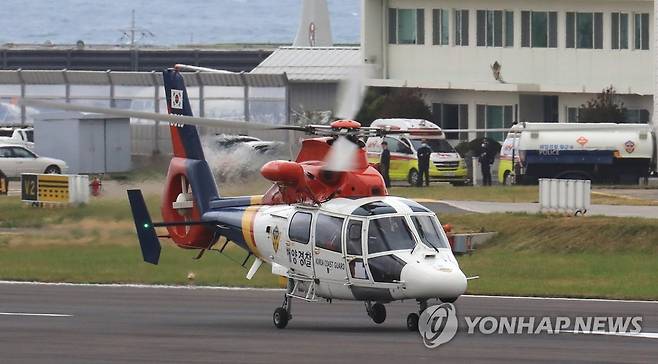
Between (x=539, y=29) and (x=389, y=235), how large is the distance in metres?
47.3

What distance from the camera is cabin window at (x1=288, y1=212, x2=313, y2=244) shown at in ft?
76.3

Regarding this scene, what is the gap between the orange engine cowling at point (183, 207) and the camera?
2616 cm

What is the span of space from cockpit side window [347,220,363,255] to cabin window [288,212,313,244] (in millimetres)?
921

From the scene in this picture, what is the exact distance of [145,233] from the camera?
2550cm

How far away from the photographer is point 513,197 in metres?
49.0

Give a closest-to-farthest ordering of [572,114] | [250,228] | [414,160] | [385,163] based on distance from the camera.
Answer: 1. [250,228]
2. [385,163]
3. [414,160]
4. [572,114]

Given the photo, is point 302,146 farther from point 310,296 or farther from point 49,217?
point 49,217

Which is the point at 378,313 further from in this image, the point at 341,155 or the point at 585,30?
the point at 585,30

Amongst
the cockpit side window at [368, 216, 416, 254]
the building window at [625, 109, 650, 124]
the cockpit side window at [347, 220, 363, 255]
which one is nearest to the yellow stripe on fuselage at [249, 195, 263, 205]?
the cockpit side window at [347, 220, 363, 255]

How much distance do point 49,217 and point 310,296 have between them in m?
17.0

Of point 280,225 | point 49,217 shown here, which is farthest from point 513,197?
point 280,225

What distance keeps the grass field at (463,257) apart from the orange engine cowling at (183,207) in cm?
500

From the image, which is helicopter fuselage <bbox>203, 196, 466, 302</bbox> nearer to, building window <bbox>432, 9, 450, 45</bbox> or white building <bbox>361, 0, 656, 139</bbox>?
white building <bbox>361, 0, 656, 139</bbox>
